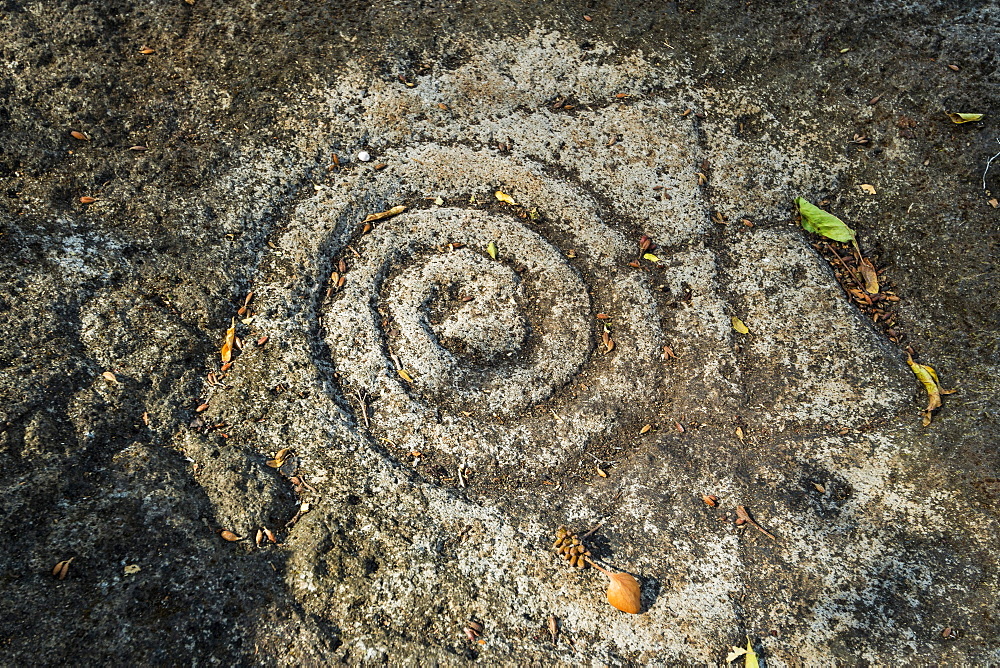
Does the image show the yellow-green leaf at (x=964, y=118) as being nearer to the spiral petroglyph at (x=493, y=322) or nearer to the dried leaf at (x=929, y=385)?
the dried leaf at (x=929, y=385)

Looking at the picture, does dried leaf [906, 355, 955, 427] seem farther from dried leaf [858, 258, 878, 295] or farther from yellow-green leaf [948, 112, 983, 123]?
yellow-green leaf [948, 112, 983, 123]

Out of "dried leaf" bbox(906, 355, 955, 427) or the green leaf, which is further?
the green leaf

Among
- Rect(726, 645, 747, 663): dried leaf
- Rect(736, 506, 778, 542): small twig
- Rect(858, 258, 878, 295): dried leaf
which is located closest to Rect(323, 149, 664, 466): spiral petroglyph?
Rect(736, 506, 778, 542): small twig

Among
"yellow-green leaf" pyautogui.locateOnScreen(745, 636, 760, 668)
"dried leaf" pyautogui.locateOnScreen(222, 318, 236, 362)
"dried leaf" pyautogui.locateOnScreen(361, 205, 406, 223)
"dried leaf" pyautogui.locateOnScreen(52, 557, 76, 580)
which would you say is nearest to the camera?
"dried leaf" pyautogui.locateOnScreen(52, 557, 76, 580)

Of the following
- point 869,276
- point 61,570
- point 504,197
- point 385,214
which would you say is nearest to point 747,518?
point 869,276

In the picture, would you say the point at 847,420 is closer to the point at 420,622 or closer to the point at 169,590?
the point at 420,622

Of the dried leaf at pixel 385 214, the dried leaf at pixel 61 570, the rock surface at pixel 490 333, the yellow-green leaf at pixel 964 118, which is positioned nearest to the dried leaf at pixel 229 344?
the rock surface at pixel 490 333
